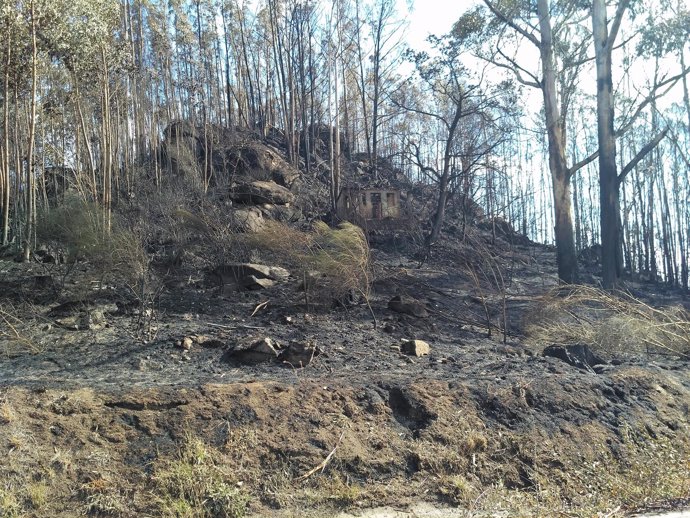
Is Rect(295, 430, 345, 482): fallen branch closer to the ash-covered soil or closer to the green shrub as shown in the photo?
the ash-covered soil

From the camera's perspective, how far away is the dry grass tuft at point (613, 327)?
1160 centimetres

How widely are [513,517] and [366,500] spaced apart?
1358 mm

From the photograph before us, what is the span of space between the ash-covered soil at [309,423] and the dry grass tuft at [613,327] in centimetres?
49

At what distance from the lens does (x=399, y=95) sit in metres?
28.1

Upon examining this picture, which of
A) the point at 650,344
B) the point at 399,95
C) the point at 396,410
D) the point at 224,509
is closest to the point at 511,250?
the point at 399,95

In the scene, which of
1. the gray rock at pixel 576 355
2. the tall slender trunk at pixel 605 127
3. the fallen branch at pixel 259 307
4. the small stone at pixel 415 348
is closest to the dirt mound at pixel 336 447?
the gray rock at pixel 576 355

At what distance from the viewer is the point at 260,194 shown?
20688mm

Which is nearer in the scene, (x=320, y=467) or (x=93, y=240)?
(x=320, y=467)

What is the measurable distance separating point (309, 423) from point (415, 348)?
388cm

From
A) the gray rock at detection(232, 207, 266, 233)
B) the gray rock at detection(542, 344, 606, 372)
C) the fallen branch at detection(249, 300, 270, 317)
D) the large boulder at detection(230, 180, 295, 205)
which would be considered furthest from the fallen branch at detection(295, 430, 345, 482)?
the large boulder at detection(230, 180, 295, 205)

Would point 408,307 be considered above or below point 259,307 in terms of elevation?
below

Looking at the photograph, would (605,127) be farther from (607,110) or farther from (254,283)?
(254,283)

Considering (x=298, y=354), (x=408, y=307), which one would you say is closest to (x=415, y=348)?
(x=298, y=354)

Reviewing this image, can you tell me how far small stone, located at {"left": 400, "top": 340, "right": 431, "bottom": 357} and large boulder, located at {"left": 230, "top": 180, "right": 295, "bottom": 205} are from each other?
34.5 ft
